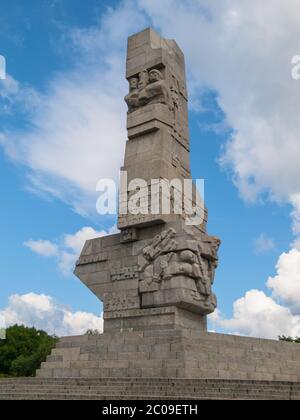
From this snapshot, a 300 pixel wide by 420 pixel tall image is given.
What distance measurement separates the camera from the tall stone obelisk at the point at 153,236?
13859 millimetres

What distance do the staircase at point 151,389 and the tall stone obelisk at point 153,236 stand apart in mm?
3429

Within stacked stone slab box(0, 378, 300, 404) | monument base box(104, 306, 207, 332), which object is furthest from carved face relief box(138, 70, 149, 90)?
stacked stone slab box(0, 378, 300, 404)

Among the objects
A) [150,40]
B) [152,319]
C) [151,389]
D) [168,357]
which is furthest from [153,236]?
[150,40]

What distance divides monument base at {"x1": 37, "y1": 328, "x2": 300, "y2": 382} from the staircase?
4.82 ft

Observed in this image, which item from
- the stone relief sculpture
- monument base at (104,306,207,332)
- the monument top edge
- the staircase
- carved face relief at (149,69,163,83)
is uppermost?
the monument top edge

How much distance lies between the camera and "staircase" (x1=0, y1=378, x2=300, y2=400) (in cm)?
824

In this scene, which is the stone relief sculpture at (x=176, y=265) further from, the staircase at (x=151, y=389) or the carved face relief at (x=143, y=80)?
the carved face relief at (x=143, y=80)

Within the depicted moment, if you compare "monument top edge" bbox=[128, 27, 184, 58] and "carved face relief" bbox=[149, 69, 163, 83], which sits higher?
"monument top edge" bbox=[128, 27, 184, 58]

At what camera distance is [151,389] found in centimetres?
919

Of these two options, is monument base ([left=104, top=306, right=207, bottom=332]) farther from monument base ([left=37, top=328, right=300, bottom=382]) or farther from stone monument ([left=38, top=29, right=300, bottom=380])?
monument base ([left=37, top=328, right=300, bottom=382])

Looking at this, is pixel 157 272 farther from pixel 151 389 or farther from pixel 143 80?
pixel 143 80

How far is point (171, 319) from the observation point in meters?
13.3

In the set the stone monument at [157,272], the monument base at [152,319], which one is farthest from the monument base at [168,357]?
the monument base at [152,319]
